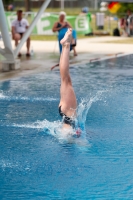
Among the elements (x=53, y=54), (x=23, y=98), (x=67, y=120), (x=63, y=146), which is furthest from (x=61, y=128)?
(x=53, y=54)

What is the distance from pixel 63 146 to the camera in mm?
7406

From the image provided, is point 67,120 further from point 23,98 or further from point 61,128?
point 23,98

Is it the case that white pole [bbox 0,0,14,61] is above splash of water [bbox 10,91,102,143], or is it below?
above

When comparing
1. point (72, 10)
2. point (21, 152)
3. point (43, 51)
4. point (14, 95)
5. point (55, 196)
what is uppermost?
point (72, 10)

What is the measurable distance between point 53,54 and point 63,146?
14.0 meters

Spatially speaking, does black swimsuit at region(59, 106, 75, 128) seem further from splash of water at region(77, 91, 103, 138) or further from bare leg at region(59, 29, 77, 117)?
splash of water at region(77, 91, 103, 138)

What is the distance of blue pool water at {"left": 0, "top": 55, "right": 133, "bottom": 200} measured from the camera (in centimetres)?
577

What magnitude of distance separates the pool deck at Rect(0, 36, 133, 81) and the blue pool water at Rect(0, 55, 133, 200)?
9.85ft

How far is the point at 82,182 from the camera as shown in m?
5.93

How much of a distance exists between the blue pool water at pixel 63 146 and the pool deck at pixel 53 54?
3002 mm

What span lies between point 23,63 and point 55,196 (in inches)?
494

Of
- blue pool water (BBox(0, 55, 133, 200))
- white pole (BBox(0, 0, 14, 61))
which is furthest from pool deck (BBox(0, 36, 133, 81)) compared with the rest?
blue pool water (BBox(0, 55, 133, 200))

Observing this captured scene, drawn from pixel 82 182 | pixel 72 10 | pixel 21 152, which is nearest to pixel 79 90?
pixel 21 152

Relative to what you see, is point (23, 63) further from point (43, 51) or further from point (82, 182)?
point (82, 182)
